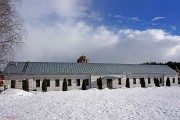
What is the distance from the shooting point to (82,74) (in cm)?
4481

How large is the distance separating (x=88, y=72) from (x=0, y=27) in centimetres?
3181

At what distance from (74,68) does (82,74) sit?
7.14 feet

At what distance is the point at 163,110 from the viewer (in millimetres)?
14531

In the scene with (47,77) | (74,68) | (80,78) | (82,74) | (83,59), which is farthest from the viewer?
(83,59)

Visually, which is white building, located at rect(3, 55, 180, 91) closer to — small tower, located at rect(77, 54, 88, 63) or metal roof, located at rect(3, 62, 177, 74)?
metal roof, located at rect(3, 62, 177, 74)

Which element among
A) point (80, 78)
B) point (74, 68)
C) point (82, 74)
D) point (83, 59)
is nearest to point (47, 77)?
point (74, 68)

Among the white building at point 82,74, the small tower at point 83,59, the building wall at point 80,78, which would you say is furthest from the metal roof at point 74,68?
the small tower at point 83,59

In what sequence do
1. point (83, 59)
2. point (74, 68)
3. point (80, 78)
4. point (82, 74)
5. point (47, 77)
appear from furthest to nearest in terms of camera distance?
point (83, 59) → point (74, 68) → point (82, 74) → point (80, 78) → point (47, 77)

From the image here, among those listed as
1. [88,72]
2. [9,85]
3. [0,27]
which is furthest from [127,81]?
[0,27]

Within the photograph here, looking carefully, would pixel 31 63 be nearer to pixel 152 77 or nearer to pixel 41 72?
pixel 41 72

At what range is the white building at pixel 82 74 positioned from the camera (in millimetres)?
41375

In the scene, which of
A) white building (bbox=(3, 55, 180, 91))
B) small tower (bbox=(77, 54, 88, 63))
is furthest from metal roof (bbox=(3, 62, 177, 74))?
small tower (bbox=(77, 54, 88, 63))

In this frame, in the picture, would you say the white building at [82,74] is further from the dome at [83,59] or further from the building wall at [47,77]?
the dome at [83,59]

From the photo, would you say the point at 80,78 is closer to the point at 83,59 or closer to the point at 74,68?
the point at 74,68
